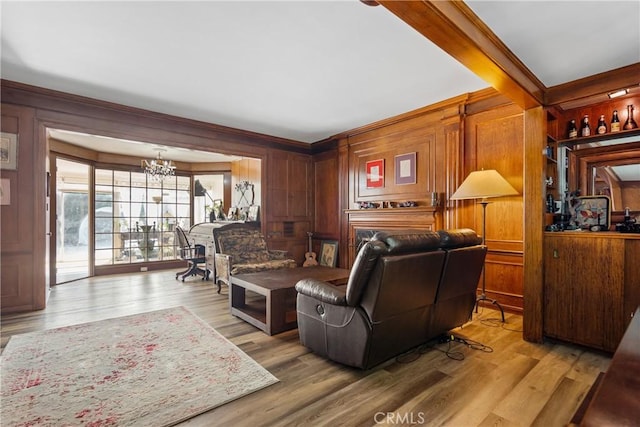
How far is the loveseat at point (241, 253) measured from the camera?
4.49 m

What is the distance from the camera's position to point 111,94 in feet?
12.7

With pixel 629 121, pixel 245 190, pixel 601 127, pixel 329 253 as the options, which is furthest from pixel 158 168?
pixel 629 121

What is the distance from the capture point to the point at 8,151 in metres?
3.66

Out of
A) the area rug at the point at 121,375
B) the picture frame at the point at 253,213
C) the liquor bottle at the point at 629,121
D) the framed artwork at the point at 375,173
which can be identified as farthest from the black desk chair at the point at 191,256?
the liquor bottle at the point at 629,121

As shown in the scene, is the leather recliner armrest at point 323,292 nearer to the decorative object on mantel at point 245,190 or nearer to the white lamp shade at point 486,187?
the white lamp shade at point 486,187

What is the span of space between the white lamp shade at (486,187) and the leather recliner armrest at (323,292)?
6.50 feet

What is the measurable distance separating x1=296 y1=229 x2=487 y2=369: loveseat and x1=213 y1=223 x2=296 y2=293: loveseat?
204 cm

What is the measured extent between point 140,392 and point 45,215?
3194 millimetres

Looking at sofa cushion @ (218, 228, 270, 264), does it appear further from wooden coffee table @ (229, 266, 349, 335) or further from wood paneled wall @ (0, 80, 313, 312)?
wood paneled wall @ (0, 80, 313, 312)

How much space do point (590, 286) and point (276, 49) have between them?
3376 millimetres

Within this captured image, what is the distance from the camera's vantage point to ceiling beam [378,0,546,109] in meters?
1.63

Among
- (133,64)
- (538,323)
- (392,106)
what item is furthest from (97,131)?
(538,323)

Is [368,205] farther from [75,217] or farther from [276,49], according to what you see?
[75,217]

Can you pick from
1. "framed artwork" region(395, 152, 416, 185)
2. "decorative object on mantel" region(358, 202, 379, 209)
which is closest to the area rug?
"decorative object on mantel" region(358, 202, 379, 209)
